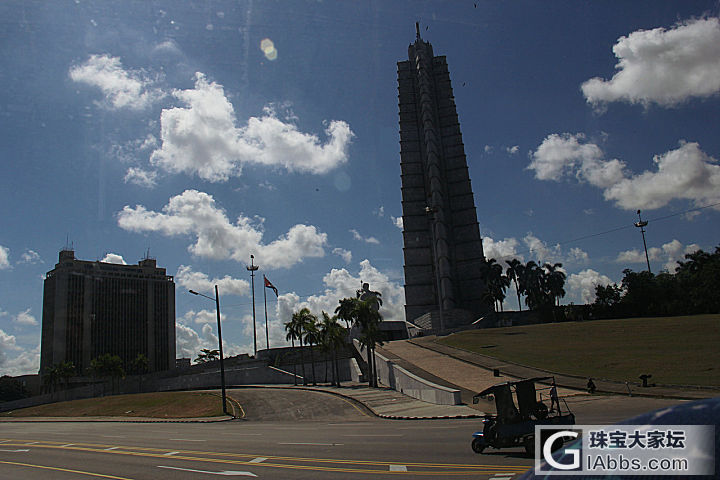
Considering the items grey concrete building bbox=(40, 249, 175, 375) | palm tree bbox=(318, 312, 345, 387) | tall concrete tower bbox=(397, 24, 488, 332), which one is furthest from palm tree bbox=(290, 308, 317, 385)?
grey concrete building bbox=(40, 249, 175, 375)

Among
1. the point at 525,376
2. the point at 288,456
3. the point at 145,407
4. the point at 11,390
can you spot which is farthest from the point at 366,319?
the point at 11,390

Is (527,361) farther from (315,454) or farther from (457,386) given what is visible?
(315,454)

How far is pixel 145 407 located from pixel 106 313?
348ft

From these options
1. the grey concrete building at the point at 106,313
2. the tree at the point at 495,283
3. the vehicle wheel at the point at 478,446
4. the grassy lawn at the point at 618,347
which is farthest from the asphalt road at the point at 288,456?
the grey concrete building at the point at 106,313

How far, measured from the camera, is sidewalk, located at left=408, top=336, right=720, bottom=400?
30.1 meters

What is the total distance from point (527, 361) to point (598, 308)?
179 ft

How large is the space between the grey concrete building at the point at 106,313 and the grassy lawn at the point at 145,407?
76.6 meters

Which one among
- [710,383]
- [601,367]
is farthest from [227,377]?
[710,383]

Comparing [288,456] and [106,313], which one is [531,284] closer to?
[288,456]

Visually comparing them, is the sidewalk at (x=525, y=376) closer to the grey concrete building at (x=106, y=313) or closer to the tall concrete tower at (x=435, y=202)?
the tall concrete tower at (x=435, y=202)

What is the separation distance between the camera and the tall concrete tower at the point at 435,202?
113 meters

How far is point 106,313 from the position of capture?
145125 millimetres

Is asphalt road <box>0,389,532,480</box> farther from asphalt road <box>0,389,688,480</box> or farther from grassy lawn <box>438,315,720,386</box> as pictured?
grassy lawn <box>438,315,720,386</box>

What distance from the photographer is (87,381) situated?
428 ft
